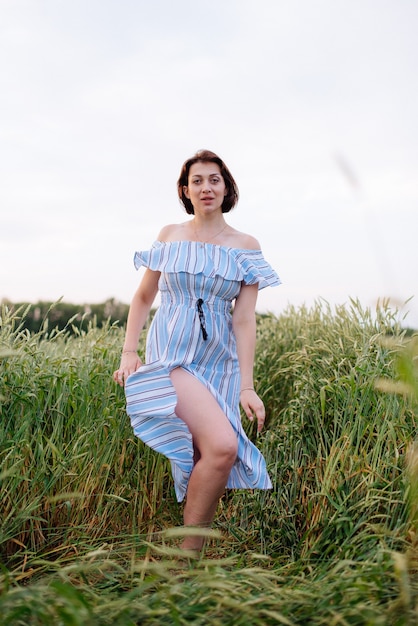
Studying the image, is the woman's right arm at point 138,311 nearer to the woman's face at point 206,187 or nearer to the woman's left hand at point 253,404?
the woman's face at point 206,187

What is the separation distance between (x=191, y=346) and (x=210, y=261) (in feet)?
1.28

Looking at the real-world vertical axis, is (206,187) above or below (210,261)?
above

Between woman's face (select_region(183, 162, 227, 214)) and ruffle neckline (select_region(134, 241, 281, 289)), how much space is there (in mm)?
190

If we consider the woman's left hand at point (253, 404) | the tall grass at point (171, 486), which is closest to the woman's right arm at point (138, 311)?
the tall grass at point (171, 486)

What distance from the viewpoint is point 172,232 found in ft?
10.5

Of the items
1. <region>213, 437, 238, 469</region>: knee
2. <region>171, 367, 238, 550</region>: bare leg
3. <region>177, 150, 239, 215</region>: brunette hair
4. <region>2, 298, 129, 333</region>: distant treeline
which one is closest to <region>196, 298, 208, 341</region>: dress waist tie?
<region>171, 367, 238, 550</region>: bare leg

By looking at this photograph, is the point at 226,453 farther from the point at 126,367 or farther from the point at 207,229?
the point at 207,229

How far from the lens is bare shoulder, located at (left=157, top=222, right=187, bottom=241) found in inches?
123

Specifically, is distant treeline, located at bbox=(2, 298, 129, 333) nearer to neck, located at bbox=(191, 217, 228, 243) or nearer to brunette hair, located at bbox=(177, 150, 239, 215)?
brunette hair, located at bbox=(177, 150, 239, 215)

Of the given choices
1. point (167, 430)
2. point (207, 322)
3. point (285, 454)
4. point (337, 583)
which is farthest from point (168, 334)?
point (337, 583)

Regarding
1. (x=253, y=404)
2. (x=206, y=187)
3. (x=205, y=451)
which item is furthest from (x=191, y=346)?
(x=206, y=187)

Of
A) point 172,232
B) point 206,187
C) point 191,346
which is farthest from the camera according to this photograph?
point 172,232

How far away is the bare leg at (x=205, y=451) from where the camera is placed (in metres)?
2.60

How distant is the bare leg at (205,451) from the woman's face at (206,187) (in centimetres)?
87
